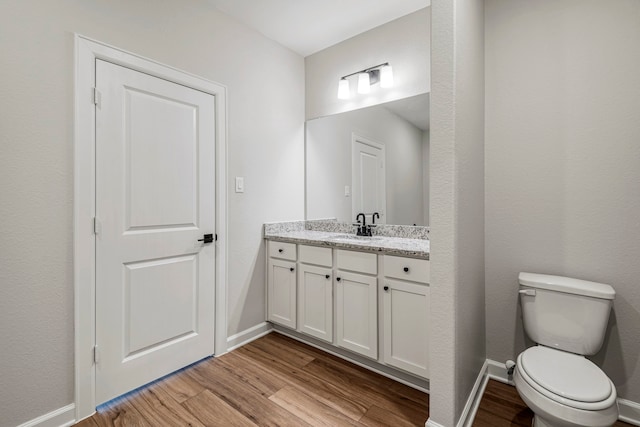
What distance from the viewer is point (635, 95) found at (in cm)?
155

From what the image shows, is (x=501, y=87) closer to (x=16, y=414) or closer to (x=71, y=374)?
(x=71, y=374)

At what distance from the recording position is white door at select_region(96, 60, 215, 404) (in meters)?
1.70

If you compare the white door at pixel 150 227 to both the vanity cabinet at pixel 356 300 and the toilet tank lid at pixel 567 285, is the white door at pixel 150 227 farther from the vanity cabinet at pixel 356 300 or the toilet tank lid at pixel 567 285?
the toilet tank lid at pixel 567 285

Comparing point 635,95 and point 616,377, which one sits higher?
point 635,95

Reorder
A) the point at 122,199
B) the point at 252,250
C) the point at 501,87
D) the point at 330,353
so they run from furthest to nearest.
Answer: the point at 252,250
the point at 330,353
the point at 501,87
the point at 122,199

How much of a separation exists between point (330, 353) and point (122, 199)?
1.80 m

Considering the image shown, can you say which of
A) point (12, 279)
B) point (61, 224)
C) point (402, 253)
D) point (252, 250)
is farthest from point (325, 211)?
point (12, 279)

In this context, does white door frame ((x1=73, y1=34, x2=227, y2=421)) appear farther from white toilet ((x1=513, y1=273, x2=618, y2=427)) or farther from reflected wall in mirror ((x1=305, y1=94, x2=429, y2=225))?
white toilet ((x1=513, y1=273, x2=618, y2=427))

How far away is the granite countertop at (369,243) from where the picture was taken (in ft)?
5.94

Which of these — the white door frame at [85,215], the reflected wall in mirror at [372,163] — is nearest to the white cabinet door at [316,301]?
the reflected wall in mirror at [372,163]

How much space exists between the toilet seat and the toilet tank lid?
0.32 m

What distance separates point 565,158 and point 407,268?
1118 mm

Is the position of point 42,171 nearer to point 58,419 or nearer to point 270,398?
point 58,419

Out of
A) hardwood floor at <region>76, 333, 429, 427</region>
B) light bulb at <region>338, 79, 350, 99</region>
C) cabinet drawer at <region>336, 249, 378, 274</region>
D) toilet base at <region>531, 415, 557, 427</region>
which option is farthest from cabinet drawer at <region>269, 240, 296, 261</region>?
toilet base at <region>531, 415, 557, 427</region>
